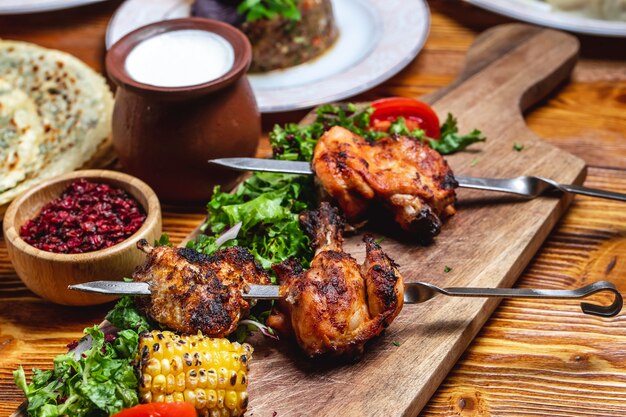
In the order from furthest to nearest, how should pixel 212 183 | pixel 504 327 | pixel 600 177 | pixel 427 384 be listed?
pixel 600 177 < pixel 212 183 < pixel 504 327 < pixel 427 384

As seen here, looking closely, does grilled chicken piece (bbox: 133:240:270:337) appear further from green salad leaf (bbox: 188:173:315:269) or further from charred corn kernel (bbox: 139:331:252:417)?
green salad leaf (bbox: 188:173:315:269)

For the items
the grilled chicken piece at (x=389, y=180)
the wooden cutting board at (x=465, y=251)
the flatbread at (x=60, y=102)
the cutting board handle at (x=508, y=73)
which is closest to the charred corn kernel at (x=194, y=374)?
the wooden cutting board at (x=465, y=251)

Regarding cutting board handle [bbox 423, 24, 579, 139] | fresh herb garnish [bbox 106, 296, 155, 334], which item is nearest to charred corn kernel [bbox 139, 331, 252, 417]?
fresh herb garnish [bbox 106, 296, 155, 334]

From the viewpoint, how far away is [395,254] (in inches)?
146

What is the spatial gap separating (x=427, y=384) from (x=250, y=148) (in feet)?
5.94

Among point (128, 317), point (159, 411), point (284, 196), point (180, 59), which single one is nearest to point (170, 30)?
point (180, 59)

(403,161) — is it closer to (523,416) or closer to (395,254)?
(395,254)

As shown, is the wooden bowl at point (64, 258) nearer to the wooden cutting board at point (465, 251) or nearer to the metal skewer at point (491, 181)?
the metal skewer at point (491, 181)

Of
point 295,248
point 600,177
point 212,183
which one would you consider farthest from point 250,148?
point 600,177

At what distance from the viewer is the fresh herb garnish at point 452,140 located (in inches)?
171

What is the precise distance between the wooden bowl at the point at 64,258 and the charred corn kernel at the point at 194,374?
719mm

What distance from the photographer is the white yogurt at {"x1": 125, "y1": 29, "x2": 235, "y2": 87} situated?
4.02m

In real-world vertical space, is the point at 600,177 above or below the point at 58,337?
above

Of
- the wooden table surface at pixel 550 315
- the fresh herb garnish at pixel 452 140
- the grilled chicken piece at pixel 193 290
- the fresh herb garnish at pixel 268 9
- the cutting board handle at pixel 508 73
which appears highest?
the fresh herb garnish at pixel 268 9
